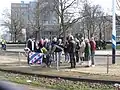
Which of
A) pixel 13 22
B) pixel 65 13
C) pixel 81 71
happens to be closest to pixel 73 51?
pixel 81 71

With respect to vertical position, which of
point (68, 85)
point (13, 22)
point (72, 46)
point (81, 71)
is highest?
point (13, 22)

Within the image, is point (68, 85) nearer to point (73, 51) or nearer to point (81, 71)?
point (81, 71)

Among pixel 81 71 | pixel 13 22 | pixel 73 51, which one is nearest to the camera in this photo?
pixel 81 71

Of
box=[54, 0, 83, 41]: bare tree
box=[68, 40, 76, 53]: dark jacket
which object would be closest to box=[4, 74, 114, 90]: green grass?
box=[68, 40, 76, 53]: dark jacket

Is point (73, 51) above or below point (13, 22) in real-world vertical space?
below

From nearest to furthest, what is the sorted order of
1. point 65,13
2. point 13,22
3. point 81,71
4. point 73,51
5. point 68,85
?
point 68,85
point 81,71
point 73,51
point 65,13
point 13,22

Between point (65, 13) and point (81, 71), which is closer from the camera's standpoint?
point (81, 71)

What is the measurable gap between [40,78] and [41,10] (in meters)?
38.9

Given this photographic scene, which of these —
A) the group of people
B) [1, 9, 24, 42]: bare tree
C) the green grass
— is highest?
[1, 9, 24, 42]: bare tree

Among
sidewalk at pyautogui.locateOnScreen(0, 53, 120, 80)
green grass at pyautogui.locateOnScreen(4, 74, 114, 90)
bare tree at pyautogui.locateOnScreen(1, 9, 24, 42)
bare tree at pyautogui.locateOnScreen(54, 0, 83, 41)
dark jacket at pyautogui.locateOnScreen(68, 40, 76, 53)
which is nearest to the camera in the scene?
green grass at pyautogui.locateOnScreen(4, 74, 114, 90)

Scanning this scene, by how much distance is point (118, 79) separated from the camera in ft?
44.6

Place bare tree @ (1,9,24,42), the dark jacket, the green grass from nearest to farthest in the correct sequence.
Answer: the green grass, the dark jacket, bare tree @ (1,9,24,42)

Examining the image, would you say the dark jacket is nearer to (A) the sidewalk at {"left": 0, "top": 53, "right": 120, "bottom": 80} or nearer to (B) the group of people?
(B) the group of people

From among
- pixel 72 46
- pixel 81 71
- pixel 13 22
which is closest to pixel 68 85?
pixel 81 71
